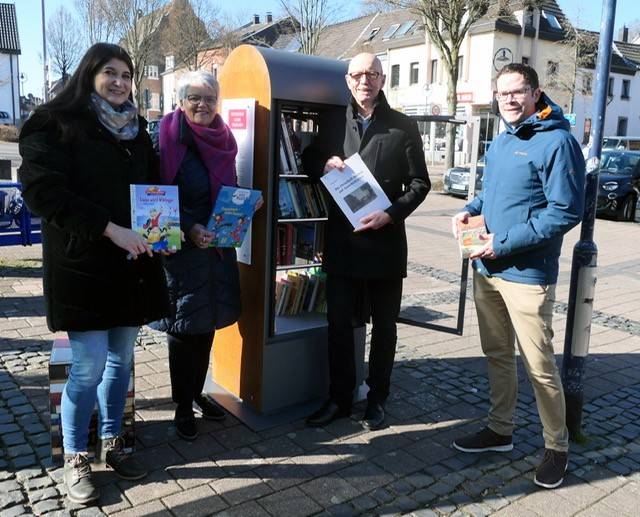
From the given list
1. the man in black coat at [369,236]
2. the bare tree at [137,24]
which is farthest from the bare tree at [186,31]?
the man in black coat at [369,236]

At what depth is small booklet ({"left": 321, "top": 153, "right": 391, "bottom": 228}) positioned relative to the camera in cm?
355

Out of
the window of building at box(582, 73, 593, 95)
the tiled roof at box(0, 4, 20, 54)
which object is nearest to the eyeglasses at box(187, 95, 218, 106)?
the window of building at box(582, 73, 593, 95)

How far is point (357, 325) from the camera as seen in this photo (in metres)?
3.90

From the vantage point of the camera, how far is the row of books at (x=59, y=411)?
10.3ft

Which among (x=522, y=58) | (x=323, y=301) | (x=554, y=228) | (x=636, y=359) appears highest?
(x=522, y=58)

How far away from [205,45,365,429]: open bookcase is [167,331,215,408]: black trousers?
380 millimetres

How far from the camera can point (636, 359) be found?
210 inches

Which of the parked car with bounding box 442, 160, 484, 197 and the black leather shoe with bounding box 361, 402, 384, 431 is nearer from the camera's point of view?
the black leather shoe with bounding box 361, 402, 384, 431

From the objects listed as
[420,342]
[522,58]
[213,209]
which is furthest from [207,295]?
[522,58]

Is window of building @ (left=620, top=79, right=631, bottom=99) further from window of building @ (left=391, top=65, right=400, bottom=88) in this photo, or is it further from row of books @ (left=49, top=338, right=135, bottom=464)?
row of books @ (left=49, top=338, right=135, bottom=464)

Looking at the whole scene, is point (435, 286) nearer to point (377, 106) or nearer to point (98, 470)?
point (377, 106)

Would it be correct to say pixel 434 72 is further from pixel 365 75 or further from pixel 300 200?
pixel 365 75

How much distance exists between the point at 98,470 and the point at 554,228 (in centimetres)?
259

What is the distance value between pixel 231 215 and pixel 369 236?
83 cm
